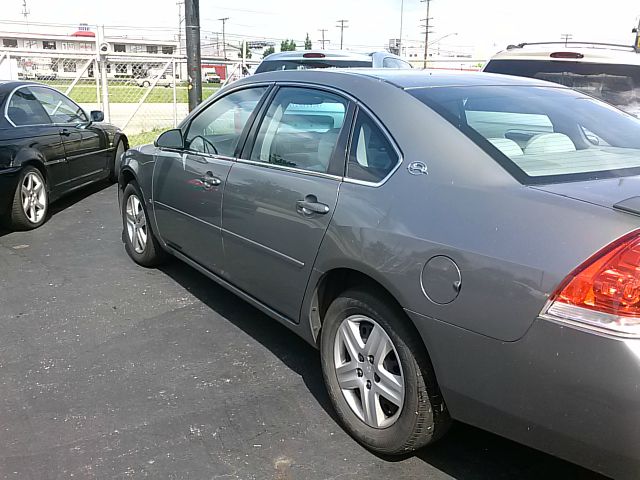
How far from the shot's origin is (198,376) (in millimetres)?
3465

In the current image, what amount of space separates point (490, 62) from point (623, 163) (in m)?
4.67

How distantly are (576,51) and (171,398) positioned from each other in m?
5.41

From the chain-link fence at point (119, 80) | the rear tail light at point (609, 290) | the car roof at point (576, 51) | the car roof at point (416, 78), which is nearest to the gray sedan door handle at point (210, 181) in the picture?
the car roof at point (416, 78)

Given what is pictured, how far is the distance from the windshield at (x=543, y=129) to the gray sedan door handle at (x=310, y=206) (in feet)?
2.17

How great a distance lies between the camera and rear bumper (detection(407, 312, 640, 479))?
1854 mm

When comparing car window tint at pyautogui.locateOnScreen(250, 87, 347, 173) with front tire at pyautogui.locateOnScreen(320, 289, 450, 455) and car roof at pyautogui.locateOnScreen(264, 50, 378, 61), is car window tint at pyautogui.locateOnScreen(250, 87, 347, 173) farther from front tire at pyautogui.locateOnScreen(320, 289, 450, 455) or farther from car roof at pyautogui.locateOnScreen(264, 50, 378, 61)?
car roof at pyautogui.locateOnScreen(264, 50, 378, 61)

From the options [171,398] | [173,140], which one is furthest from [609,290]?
[173,140]

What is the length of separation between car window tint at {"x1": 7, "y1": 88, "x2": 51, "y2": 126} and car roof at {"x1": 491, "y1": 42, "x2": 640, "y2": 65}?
16.8 feet

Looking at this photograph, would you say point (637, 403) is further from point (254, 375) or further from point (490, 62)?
point (490, 62)

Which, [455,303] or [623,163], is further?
[623,163]

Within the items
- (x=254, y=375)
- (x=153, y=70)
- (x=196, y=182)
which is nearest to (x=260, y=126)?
(x=196, y=182)

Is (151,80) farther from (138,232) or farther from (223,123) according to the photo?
(223,123)

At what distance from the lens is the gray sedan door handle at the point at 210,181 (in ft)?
12.4

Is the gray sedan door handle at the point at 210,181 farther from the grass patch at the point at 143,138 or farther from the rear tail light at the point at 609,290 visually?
the grass patch at the point at 143,138
